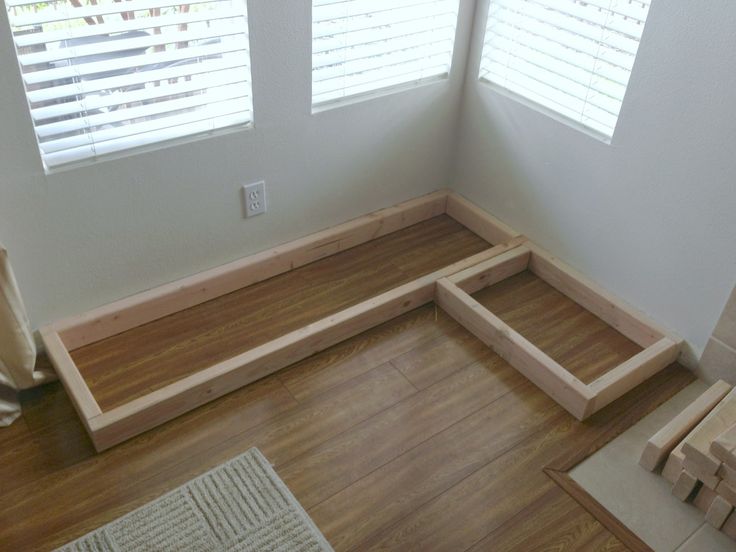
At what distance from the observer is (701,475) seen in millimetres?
1653

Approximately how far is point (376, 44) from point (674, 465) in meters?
1.58

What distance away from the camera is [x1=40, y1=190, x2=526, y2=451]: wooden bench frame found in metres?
1.81

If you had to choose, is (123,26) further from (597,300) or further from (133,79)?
(597,300)

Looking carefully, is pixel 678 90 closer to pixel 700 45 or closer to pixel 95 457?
pixel 700 45

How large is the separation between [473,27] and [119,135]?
131cm

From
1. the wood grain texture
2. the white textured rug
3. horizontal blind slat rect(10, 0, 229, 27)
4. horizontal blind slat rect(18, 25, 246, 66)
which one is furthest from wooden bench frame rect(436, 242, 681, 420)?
horizontal blind slat rect(10, 0, 229, 27)

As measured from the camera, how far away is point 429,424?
6.21ft

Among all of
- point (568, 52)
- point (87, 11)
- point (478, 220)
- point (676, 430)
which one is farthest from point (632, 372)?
point (87, 11)

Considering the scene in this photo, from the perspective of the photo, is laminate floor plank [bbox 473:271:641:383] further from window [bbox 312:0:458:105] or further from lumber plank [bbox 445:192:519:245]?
window [bbox 312:0:458:105]

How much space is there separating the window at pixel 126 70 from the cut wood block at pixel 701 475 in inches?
61.8

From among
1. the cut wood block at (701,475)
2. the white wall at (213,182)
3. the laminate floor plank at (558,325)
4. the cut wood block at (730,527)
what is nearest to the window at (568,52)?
the white wall at (213,182)

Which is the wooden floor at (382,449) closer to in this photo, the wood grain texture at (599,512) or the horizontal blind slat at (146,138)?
the wood grain texture at (599,512)

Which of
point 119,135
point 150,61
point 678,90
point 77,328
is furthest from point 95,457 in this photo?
point 678,90

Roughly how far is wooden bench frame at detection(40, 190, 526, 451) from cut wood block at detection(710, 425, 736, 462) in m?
0.98
